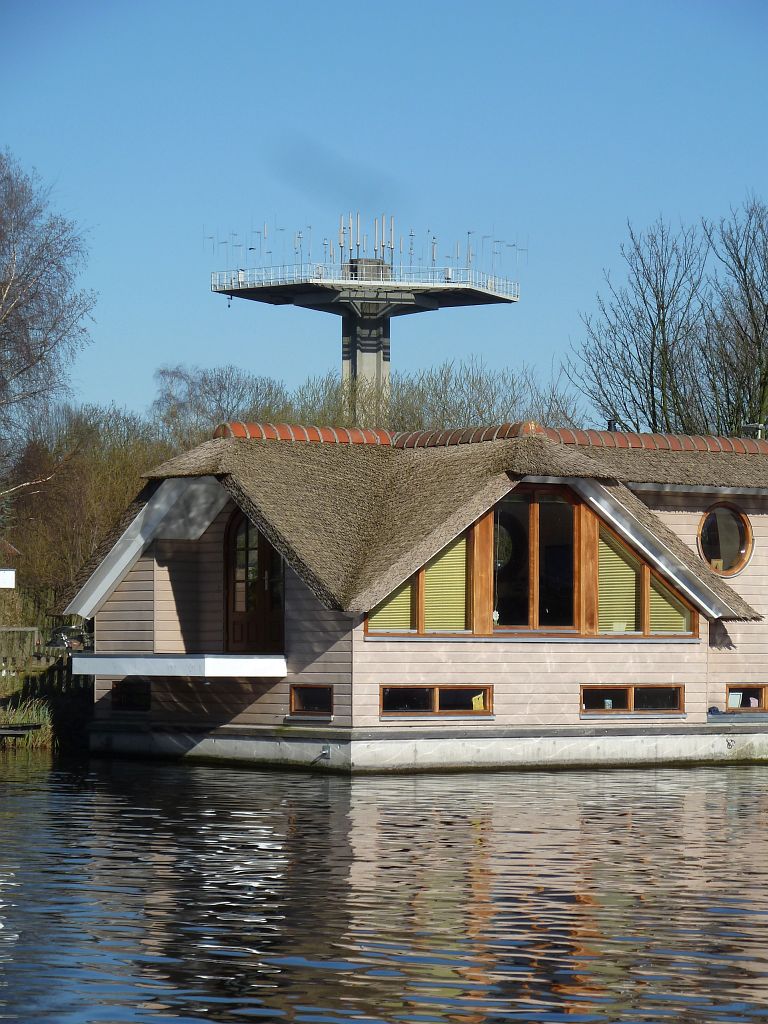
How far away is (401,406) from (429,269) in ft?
128

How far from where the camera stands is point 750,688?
31.1 metres

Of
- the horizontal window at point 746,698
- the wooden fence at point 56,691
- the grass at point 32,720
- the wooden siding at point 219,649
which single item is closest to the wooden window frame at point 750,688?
the horizontal window at point 746,698

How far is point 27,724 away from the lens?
31.9 metres

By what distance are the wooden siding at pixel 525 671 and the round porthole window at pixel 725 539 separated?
2.13 m

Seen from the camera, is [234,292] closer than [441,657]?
No

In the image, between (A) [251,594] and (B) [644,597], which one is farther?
(A) [251,594]

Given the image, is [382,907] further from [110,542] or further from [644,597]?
[110,542]

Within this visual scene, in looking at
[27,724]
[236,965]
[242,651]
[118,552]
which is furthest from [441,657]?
[236,965]

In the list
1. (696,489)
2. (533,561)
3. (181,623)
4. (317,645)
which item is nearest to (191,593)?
(181,623)

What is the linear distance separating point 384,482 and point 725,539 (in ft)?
20.2

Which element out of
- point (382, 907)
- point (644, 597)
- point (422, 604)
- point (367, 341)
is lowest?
point (382, 907)

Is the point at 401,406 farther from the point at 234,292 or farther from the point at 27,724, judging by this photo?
the point at 234,292

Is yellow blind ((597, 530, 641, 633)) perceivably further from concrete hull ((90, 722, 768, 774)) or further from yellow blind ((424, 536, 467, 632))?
yellow blind ((424, 536, 467, 632))

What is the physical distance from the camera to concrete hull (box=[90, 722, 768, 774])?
88.3ft
